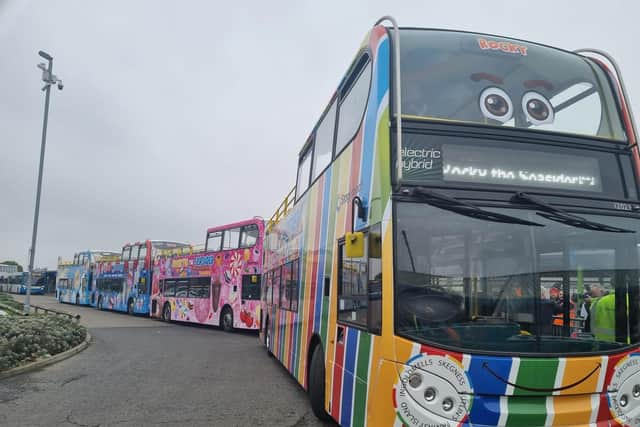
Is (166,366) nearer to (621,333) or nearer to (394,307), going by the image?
(394,307)

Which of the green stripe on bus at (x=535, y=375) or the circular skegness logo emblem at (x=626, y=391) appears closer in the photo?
the green stripe on bus at (x=535, y=375)

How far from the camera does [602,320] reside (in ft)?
13.3

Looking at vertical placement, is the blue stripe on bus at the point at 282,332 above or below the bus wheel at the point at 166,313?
above

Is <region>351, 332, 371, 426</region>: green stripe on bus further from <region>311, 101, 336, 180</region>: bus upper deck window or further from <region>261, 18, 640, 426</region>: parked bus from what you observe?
<region>311, 101, 336, 180</region>: bus upper deck window

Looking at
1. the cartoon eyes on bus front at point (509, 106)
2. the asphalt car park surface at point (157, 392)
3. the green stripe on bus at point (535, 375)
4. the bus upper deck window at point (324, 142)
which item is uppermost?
the bus upper deck window at point (324, 142)

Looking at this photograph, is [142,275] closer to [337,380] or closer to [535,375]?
[337,380]

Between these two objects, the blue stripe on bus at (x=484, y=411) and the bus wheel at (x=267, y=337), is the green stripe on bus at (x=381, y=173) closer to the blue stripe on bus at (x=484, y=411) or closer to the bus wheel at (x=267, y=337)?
the blue stripe on bus at (x=484, y=411)

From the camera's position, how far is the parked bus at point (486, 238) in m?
3.71

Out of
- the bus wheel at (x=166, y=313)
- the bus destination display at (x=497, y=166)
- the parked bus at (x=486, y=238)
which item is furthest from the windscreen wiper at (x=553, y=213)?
the bus wheel at (x=166, y=313)

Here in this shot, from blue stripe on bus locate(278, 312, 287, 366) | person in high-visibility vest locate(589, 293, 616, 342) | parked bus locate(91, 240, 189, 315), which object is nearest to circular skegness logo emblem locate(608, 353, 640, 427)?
person in high-visibility vest locate(589, 293, 616, 342)

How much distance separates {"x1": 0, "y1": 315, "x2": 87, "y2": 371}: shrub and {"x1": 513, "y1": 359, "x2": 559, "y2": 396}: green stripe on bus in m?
9.00

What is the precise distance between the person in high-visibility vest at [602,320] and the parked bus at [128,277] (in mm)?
25502

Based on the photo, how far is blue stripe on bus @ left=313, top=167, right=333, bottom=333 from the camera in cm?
622

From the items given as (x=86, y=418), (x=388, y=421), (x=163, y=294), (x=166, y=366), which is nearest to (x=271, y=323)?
(x=166, y=366)
